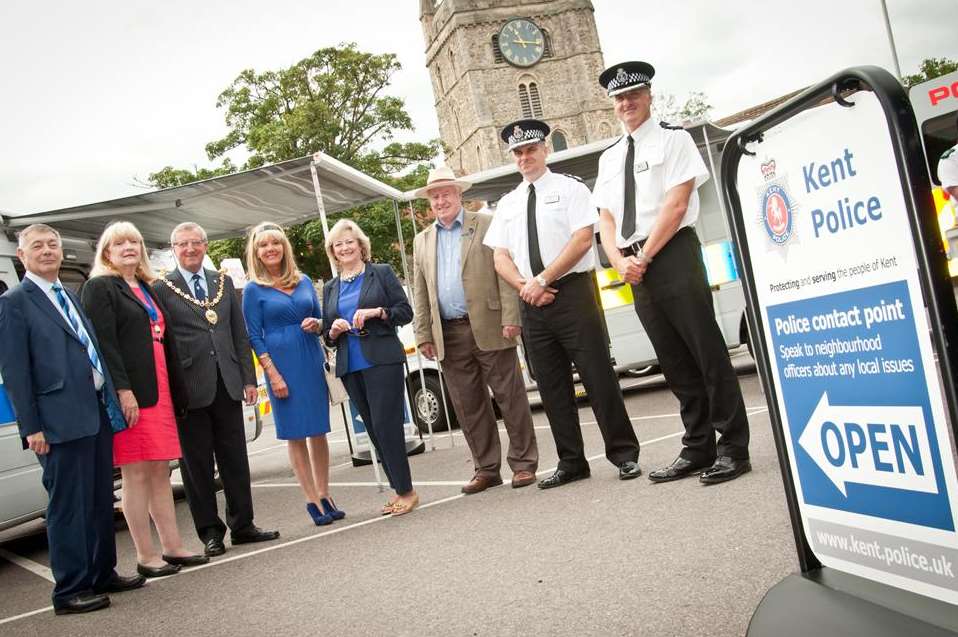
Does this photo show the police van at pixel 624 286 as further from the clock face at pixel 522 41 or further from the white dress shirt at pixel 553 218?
the clock face at pixel 522 41

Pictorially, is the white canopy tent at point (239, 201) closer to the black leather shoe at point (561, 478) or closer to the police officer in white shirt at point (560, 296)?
the police officer in white shirt at point (560, 296)

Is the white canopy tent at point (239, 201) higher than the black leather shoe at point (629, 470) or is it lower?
higher

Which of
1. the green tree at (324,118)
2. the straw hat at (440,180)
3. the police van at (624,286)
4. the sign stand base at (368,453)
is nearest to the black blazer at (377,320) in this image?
the straw hat at (440,180)

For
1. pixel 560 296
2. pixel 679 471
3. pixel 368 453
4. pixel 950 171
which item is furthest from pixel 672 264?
pixel 368 453

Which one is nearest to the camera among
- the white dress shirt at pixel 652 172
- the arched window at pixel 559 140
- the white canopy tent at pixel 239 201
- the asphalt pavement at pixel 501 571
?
the asphalt pavement at pixel 501 571

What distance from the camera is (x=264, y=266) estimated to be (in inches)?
235

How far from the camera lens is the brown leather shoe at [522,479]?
19.2ft

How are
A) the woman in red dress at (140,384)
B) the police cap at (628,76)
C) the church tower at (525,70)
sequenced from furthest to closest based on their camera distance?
the church tower at (525,70) < the woman in red dress at (140,384) < the police cap at (628,76)

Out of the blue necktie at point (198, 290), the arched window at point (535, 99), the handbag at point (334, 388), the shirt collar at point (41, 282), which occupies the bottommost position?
the handbag at point (334, 388)

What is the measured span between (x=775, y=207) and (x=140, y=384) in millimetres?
4066

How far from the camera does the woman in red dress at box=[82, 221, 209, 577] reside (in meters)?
5.02

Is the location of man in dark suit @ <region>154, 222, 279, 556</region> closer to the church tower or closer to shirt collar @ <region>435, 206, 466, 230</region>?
shirt collar @ <region>435, 206, 466, 230</region>

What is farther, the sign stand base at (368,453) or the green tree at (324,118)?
the green tree at (324,118)

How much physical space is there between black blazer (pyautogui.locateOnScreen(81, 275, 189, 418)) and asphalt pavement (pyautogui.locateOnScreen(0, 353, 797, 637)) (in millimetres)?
1160
